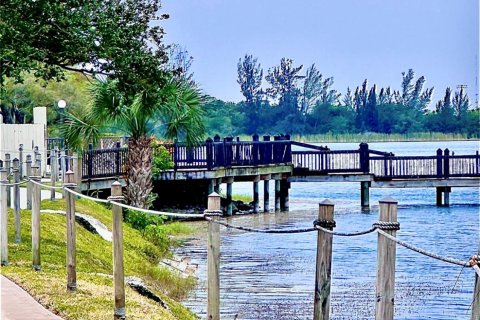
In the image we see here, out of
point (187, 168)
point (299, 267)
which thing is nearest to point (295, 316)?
point (299, 267)

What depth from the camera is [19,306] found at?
11.8 metres

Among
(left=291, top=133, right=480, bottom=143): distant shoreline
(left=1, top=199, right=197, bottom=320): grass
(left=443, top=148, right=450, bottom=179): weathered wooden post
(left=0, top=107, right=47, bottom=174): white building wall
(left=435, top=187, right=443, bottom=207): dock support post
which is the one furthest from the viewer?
(left=291, top=133, right=480, bottom=143): distant shoreline

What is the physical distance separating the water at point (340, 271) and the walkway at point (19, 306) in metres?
4.47

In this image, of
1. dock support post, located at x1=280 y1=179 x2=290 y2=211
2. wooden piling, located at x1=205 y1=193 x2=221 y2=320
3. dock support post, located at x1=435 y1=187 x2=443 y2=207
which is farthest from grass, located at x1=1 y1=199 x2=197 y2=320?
dock support post, located at x1=435 y1=187 x2=443 y2=207

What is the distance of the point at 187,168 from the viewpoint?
1591 inches

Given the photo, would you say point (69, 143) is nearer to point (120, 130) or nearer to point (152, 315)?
point (120, 130)

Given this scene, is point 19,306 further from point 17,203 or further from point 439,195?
point 439,195

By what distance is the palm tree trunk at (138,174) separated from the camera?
32312 millimetres

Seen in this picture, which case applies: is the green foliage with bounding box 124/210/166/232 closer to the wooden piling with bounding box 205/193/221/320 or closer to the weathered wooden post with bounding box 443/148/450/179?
the wooden piling with bounding box 205/193/221/320

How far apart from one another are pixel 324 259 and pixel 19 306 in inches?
152

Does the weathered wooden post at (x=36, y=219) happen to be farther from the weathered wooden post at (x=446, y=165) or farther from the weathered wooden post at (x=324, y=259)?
the weathered wooden post at (x=446, y=165)

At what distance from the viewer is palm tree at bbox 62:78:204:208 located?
98.8 feet

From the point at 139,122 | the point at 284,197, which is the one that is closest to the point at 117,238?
the point at 139,122

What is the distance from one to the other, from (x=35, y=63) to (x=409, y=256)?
15051 millimetres
